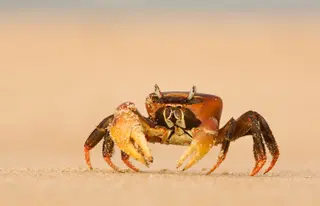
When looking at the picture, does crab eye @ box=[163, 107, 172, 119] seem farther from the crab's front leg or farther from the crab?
the crab's front leg

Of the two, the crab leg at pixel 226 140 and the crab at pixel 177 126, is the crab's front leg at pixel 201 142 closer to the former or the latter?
the crab at pixel 177 126

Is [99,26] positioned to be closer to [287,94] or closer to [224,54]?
[224,54]

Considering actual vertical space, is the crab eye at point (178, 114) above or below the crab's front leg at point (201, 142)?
above

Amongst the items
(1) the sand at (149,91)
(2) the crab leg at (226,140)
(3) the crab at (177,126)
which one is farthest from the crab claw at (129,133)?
(2) the crab leg at (226,140)

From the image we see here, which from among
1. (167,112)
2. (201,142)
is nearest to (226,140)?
(201,142)

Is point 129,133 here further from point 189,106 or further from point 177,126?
point 189,106

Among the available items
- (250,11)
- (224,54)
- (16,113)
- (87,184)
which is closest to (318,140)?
(16,113)

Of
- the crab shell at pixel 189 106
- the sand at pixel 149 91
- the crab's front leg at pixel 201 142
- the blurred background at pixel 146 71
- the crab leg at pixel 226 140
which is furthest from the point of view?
the blurred background at pixel 146 71
